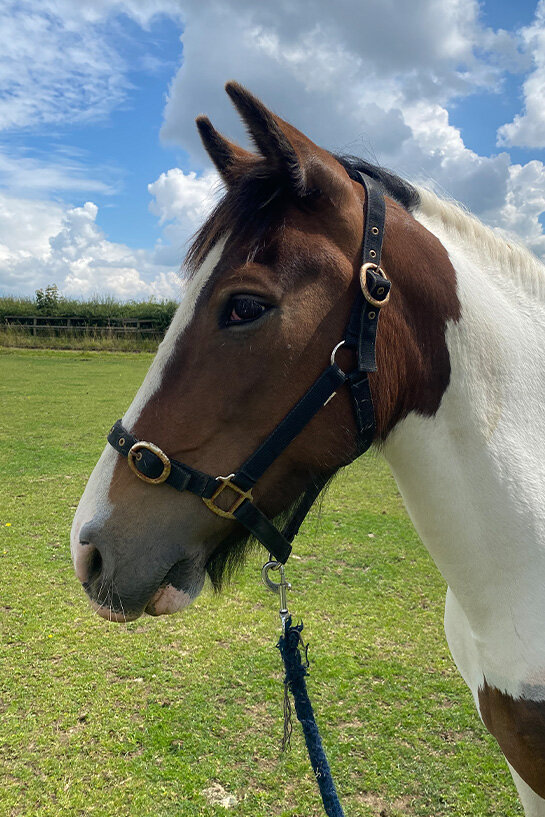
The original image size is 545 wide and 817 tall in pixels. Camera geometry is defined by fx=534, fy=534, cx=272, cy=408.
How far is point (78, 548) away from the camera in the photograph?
1.39 m

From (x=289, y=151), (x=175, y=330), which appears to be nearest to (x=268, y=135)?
(x=289, y=151)

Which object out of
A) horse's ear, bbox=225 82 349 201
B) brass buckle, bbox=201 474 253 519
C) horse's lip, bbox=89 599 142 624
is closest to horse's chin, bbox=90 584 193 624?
horse's lip, bbox=89 599 142 624

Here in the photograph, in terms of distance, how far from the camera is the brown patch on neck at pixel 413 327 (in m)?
1.43

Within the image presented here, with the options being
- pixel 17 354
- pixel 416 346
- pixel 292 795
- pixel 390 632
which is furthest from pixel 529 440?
pixel 17 354

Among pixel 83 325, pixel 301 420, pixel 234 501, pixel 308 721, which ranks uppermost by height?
pixel 301 420

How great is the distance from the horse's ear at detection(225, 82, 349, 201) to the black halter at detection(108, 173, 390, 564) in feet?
0.48

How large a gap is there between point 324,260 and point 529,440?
74 centimetres

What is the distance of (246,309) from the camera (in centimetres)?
136

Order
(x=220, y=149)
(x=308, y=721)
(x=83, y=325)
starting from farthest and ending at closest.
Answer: (x=83, y=325), (x=308, y=721), (x=220, y=149)

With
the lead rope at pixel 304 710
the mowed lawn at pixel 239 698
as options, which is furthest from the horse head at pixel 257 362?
the lead rope at pixel 304 710

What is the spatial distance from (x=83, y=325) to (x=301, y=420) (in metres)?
37.0

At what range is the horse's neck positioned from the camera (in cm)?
141

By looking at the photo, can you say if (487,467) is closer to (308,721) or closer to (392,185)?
(392,185)

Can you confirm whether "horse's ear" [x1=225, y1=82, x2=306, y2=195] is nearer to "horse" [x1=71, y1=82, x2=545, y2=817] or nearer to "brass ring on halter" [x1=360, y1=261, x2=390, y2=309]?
"horse" [x1=71, y1=82, x2=545, y2=817]
